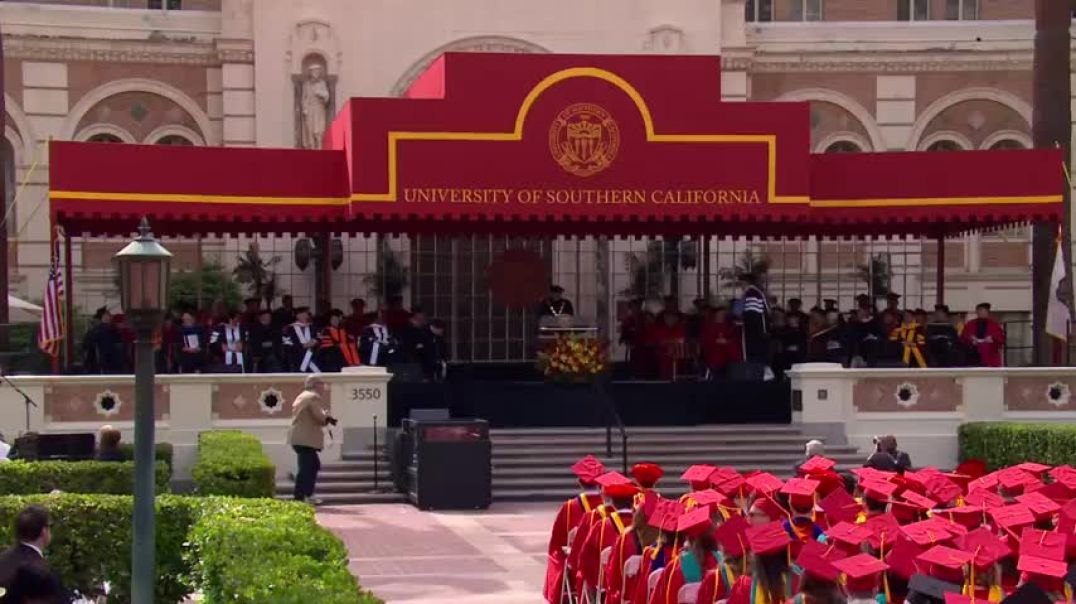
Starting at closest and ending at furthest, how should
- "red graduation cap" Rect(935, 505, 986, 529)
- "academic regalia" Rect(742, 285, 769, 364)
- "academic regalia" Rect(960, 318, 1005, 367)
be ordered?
"red graduation cap" Rect(935, 505, 986, 529) < "academic regalia" Rect(742, 285, 769, 364) < "academic regalia" Rect(960, 318, 1005, 367)

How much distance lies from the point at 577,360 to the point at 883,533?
52.4 feet

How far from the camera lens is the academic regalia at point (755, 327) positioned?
2767cm

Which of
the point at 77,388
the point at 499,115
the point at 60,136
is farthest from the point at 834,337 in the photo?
the point at 60,136

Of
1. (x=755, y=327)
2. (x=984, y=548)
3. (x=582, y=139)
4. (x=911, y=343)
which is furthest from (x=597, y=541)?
(x=755, y=327)

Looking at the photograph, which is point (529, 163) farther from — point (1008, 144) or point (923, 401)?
point (1008, 144)

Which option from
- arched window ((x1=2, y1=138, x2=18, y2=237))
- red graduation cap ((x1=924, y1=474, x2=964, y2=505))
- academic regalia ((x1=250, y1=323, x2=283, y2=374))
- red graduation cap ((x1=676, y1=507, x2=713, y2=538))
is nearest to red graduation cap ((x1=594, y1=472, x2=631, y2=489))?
red graduation cap ((x1=924, y1=474, x2=964, y2=505))

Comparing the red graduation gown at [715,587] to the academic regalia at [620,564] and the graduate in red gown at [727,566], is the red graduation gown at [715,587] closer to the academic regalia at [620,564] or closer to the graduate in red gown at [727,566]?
the graduate in red gown at [727,566]

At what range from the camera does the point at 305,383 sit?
23.8 m

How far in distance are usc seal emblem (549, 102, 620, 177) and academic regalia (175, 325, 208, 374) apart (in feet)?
19.7

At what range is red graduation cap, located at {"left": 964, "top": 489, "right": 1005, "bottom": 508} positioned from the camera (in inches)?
460

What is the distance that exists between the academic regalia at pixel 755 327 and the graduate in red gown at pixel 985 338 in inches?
124

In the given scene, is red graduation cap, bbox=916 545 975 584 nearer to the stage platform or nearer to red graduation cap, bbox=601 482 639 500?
red graduation cap, bbox=601 482 639 500

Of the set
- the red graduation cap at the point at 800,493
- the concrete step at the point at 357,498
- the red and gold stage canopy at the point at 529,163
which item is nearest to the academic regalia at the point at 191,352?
the red and gold stage canopy at the point at 529,163

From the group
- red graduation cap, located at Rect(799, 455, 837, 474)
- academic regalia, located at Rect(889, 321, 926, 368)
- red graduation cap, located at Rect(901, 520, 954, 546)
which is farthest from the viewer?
academic regalia, located at Rect(889, 321, 926, 368)
